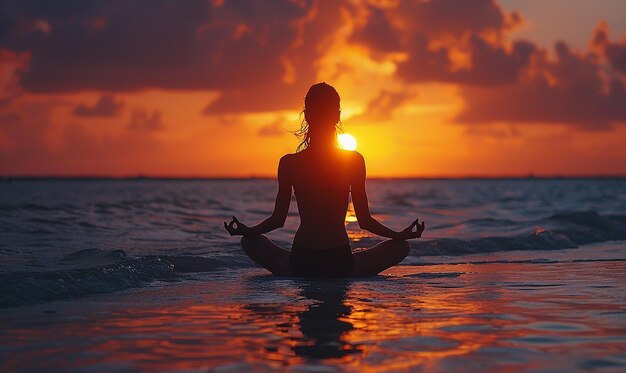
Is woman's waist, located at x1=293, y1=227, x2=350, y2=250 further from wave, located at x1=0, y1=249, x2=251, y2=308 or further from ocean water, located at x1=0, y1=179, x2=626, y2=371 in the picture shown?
wave, located at x1=0, y1=249, x2=251, y2=308

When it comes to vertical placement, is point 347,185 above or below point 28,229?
above

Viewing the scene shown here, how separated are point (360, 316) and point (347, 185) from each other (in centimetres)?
212

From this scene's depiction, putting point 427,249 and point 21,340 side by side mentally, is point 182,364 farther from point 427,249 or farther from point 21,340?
point 427,249

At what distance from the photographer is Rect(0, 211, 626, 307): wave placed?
7.02m

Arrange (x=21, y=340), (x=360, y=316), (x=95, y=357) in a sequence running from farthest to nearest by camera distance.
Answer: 1. (x=360, y=316)
2. (x=21, y=340)
3. (x=95, y=357)

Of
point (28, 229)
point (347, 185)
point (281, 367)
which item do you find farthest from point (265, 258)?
point (28, 229)

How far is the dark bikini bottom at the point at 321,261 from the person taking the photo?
25.9 ft

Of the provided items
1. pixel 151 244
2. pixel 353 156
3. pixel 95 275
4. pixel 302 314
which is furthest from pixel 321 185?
pixel 151 244

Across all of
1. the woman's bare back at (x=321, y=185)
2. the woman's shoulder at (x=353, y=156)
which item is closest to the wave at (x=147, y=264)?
the woman's bare back at (x=321, y=185)

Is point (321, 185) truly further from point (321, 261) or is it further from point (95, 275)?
point (95, 275)

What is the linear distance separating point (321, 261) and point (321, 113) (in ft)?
5.08

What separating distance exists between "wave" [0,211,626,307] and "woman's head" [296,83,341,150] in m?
2.47

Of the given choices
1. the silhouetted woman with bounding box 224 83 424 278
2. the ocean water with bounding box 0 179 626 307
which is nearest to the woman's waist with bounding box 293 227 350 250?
the silhouetted woman with bounding box 224 83 424 278

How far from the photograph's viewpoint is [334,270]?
316 inches
